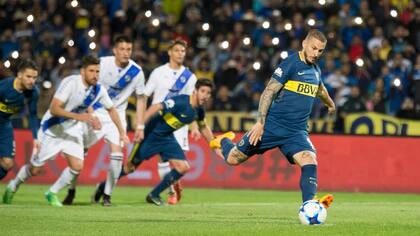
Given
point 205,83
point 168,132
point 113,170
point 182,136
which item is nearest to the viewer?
point 205,83

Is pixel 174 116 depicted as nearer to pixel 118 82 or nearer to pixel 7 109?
pixel 118 82

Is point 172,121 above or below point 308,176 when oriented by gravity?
above

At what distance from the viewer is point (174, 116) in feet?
55.6

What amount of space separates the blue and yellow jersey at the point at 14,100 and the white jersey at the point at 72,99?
0.29 meters

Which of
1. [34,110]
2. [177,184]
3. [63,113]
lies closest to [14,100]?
[34,110]

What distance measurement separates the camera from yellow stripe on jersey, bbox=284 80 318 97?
1310cm

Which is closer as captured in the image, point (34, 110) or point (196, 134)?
point (34, 110)

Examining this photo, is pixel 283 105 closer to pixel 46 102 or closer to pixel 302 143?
pixel 302 143

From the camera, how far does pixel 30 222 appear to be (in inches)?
501

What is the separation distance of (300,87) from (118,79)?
4985mm

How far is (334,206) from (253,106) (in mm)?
8228

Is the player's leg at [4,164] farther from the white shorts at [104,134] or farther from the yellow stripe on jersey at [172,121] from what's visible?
the yellow stripe on jersey at [172,121]

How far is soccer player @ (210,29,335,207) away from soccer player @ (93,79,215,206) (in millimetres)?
3317

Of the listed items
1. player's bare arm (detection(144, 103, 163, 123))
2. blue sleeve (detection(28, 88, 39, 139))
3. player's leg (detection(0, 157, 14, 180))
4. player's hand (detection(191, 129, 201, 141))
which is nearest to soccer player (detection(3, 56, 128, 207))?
blue sleeve (detection(28, 88, 39, 139))
